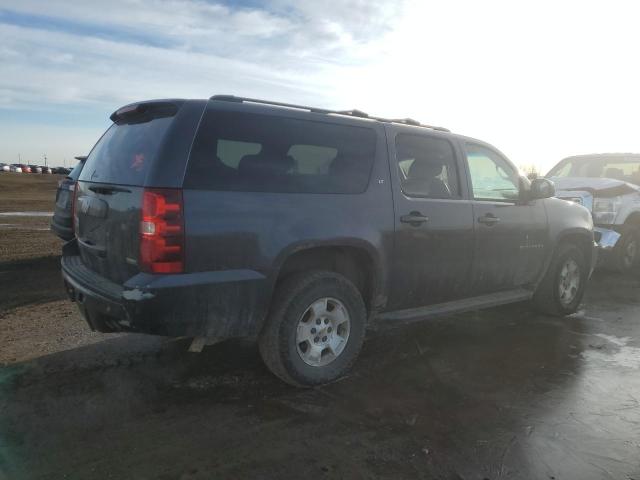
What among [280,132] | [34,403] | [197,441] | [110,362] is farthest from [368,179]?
[34,403]

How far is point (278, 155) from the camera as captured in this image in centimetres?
357

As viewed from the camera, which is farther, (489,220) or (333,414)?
(489,220)

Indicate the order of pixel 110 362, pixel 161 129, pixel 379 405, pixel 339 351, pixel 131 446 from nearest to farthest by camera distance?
pixel 131 446
pixel 161 129
pixel 379 405
pixel 339 351
pixel 110 362

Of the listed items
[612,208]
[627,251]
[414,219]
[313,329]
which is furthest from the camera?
[627,251]

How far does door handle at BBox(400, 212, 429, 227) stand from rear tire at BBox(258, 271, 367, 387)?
2.32 feet

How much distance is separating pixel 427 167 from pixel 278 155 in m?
1.61

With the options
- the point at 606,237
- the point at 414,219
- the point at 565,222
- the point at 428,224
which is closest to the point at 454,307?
the point at 428,224

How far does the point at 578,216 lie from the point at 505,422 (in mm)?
3532

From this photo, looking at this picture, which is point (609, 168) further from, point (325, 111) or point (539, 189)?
point (325, 111)

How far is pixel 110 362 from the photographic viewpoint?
419 centimetres

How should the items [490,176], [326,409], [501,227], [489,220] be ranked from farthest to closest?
[490,176], [501,227], [489,220], [326,409]

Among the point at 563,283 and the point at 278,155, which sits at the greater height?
the point at 278,155

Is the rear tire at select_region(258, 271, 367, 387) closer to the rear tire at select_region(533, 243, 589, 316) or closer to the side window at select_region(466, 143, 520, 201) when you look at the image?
the side window at select_region(466, 143, 520, 201)

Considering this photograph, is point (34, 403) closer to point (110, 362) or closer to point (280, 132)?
point (110, 362)
